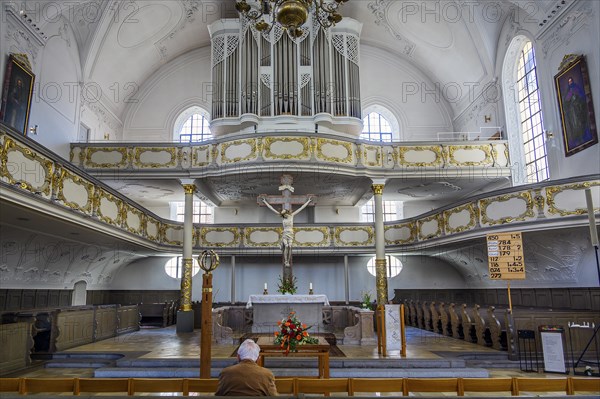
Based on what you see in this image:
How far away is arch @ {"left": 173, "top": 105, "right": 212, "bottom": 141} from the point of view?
21.3m

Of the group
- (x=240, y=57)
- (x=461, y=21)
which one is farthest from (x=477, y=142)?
(x=240, y=57)

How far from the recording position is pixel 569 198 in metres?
11.3

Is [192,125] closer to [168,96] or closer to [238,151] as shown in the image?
[168,96]

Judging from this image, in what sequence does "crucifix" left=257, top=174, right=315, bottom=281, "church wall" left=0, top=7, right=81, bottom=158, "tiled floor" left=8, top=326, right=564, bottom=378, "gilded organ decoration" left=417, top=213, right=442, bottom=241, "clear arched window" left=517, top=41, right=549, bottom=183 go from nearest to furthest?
1. "tiled floor" left=8, top=326, right=564, bottom=378
2. "church wall" left=0, top=7, right=81, bottom=158
3. "crucifix" left=257, top=174, right=315, bottom=281
4. "clear arched window" left=517, top=41, right=549, bottom=183
5. "gilded organ decoration" left=417, top=213, right=442, bottom=241

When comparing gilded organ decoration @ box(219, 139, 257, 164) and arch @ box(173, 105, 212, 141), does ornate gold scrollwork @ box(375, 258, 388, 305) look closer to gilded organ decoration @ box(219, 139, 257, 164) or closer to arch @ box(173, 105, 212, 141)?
gilded organ decoration @ box(219, 139, 257, 164)

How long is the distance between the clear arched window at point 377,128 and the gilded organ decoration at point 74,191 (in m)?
Result: 13.1

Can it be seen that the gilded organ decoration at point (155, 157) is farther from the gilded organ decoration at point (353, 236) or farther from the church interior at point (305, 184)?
the gilded organ decoration at point (353, 236)

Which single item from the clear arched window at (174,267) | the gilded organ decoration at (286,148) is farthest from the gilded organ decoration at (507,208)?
the clear arched window at (174,267)

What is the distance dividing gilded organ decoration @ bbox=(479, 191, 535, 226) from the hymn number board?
83.9 inches

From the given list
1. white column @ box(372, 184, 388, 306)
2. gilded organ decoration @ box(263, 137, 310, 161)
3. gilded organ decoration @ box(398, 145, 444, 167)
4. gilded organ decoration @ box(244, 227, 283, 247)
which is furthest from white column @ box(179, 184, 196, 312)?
gilded organ decoration @ box(398, 145, 444, 167)

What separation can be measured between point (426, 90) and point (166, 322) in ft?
48.7

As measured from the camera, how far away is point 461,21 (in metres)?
17.8

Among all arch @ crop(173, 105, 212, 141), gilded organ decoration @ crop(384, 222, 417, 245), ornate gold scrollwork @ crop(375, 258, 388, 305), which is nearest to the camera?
ornate gold scrollwork @ crop(375, 258, 388, 305)

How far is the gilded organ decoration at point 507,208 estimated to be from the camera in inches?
480
